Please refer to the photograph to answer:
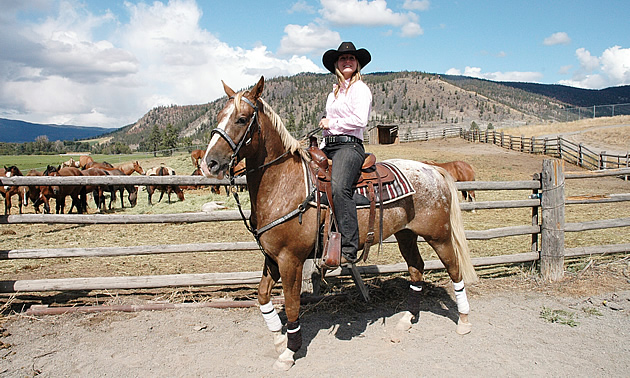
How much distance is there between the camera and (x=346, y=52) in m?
3.85

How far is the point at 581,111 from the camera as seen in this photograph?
60094 millimetres

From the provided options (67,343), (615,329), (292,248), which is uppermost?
(292,248)

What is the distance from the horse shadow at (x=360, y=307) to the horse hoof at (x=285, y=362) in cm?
36

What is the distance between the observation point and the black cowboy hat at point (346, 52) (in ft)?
12.6

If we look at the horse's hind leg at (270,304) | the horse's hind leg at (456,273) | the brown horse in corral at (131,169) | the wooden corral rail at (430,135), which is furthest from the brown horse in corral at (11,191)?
the wooden corral rail at (430,135)

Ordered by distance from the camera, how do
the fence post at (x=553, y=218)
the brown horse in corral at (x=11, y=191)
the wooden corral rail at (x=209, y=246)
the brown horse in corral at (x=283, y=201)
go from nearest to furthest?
the brown horse in corral at (x=283, y=201) < the wooden corral rail at (x=209, y=246) < the fence post at (x=553, y=218) < the brown horse in corral at (x=11, y=191)

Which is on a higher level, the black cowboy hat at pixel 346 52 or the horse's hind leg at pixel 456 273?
the black cowboy hat at pixel 346 52

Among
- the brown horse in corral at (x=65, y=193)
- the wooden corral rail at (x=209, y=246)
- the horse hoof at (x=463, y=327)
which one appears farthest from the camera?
the brown horse in corral at (x=65, y=193)

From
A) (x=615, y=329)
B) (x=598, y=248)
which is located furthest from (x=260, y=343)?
(x=598, y=248)

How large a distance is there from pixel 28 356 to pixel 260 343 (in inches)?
90.4

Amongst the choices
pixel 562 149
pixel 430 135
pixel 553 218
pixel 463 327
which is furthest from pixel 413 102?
pixel 463 327

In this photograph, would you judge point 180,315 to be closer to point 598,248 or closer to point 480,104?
point 598,248

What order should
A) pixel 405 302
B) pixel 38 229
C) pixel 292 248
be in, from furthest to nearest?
1. pixel 38 229
2. pixel 405 302
3. pixel 292 248

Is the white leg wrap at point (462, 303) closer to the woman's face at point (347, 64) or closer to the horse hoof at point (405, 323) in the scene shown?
the horse hoof at point (405, 323)
